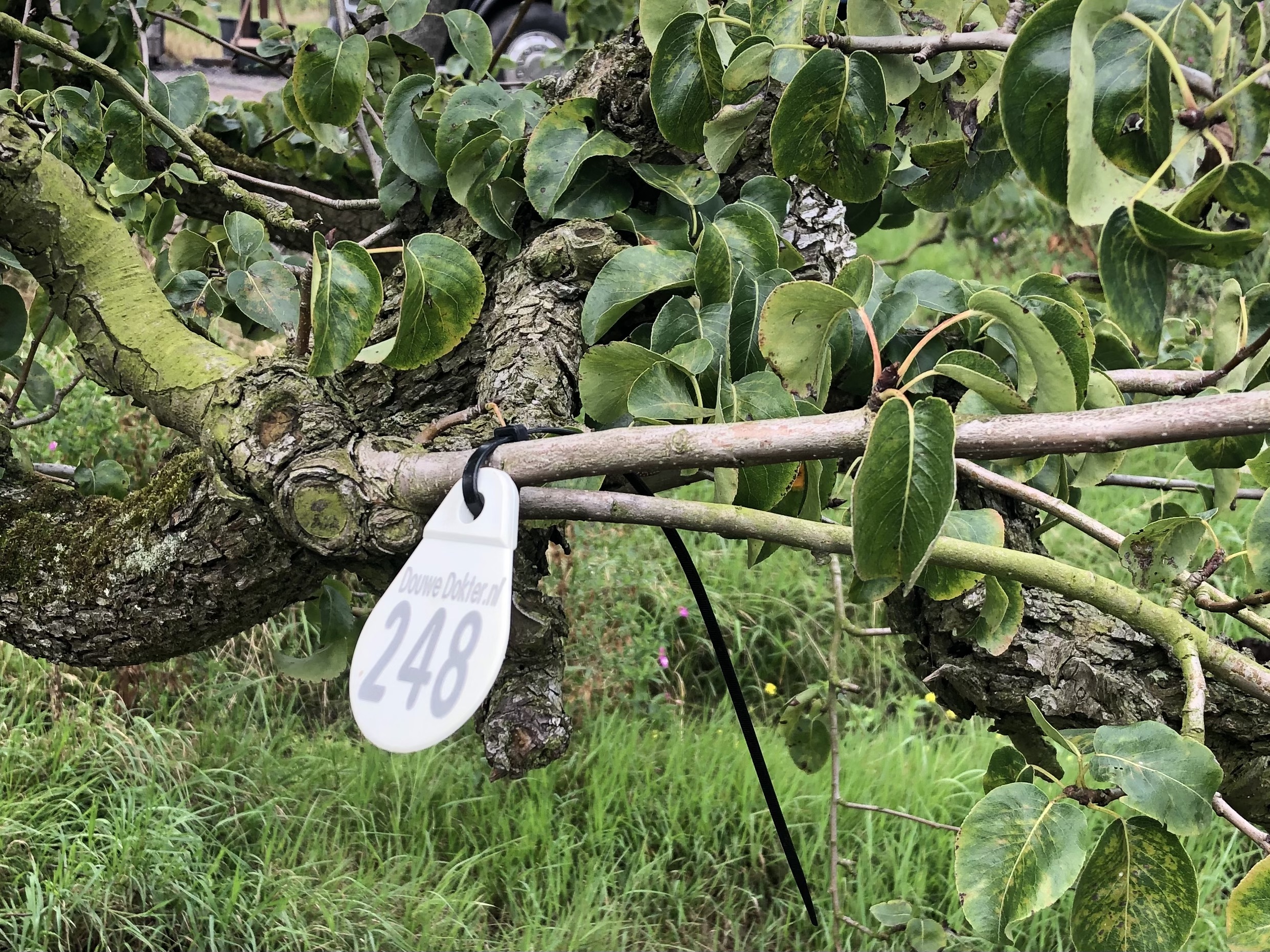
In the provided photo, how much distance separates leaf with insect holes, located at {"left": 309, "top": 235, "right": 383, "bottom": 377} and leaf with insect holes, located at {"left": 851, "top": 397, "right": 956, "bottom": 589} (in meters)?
0.31

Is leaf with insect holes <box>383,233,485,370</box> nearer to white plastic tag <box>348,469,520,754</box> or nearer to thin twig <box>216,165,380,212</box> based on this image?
white plastic tag <box>348,469,520,754</box>

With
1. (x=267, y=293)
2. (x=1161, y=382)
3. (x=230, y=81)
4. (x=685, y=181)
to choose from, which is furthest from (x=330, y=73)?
(x=230, y=81)

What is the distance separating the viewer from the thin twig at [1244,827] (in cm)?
49

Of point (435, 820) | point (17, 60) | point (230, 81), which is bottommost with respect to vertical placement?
point (435, 820)

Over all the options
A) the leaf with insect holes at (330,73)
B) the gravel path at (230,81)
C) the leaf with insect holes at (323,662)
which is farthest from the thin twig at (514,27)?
the gravel path at (230,81)

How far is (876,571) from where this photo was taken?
1.35 ft

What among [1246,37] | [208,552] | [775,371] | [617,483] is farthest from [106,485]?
[1246,37]

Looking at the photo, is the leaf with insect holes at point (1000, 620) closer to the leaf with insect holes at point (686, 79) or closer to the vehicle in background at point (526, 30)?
the leaf with insect holes at point (686, 79)

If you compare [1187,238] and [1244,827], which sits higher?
[1187,238]

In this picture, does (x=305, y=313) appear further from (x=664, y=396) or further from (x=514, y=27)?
(x=514, y=27)

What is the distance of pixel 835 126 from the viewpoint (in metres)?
0.54

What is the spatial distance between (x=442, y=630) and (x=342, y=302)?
0.22m

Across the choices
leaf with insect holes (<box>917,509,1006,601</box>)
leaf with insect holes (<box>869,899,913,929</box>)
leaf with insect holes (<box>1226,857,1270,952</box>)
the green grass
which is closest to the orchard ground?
the green grass

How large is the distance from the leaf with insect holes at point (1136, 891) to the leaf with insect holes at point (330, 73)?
2.40 feet
